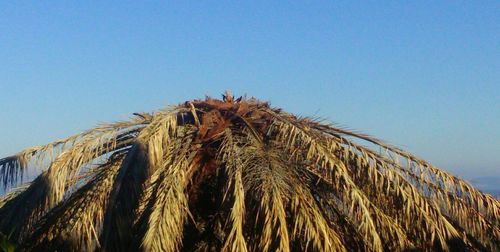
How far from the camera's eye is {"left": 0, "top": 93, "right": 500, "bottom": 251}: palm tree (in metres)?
9.33

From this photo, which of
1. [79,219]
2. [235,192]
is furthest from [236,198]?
[79,219]

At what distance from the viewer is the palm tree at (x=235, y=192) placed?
9328mm

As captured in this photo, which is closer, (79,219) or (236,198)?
(236,198)

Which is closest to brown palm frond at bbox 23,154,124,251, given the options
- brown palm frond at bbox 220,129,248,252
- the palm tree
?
the palm tree

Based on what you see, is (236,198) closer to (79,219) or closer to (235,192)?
(235,192)

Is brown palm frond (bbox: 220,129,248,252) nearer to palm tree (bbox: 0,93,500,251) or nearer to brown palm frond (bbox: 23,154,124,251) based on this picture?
palm tree (bbox: 0,93,500,251)

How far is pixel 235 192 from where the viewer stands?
9.38 m

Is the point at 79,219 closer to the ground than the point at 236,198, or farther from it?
closer to the ground

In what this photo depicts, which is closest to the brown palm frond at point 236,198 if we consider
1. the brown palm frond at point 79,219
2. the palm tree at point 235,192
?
the palm tree at point 235,192

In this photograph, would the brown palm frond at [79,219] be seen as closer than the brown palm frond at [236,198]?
No

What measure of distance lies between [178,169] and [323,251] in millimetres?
2320

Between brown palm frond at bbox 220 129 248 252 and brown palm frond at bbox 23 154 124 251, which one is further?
brown palm frond at bbox 23 154 124 251

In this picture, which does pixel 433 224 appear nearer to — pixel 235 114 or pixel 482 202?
pixel 482 202

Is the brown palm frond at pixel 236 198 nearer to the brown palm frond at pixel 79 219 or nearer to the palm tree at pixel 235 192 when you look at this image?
the palm tree at pixel 235 192
